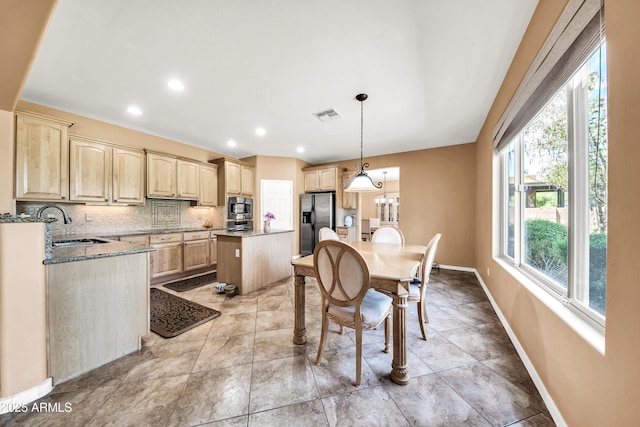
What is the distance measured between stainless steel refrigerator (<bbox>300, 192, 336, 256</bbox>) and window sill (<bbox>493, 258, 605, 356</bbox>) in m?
3.77

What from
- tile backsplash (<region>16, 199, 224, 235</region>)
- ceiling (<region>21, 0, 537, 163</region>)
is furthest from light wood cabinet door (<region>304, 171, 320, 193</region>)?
ceiling (<region>21, 0, 537, 163</region>)

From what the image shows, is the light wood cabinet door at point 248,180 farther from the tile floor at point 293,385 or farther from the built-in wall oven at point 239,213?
the tile floor at point 293,385

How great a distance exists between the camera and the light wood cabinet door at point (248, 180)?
5.04 m

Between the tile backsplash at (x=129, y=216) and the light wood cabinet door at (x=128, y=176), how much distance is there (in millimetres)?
297

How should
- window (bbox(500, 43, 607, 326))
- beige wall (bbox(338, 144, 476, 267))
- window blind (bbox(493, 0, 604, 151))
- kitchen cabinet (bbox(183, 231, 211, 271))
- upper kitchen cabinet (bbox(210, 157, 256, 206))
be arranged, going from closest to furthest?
window blind (bbox(493, 0, 604, 151))
window (bbox(500, 43, 607, 326))
kitchen cabinet (bbox(183, 231, 211, 271))
beige wall (bbox(338, 144, 476, 267))
upper kitchen cabinet (bbox(210, 157, 256, 206))

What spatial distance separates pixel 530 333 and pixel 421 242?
128 inches

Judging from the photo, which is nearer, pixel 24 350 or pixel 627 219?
pixel 627 219

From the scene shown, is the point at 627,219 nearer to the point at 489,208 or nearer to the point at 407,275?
the point at 407,275

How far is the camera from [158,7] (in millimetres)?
1467

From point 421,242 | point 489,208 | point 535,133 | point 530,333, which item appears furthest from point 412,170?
point 530,333

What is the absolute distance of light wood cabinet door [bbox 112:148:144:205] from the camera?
333 centimetres

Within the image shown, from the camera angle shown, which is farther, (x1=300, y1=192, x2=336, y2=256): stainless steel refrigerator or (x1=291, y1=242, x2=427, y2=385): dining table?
(x1=300, y1=192, x2=336, y2=256): stainless steel refrigerator

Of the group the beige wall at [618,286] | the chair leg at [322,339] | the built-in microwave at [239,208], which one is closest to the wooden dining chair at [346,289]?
the chair leg at [322,339]

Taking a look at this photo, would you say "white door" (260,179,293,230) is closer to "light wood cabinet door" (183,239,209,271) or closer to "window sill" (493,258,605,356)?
"light wood cabinet door" (183,239,209,271)
